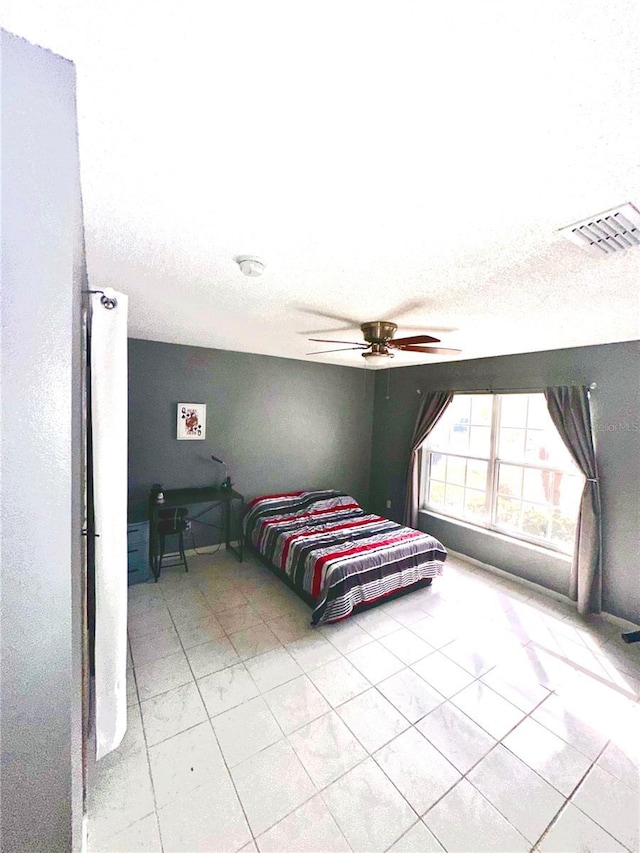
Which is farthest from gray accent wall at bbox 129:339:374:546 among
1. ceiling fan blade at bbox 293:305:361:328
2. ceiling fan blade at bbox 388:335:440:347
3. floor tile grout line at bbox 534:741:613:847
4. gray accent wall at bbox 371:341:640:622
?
floor tile grout line at bbox 534:741:613:847

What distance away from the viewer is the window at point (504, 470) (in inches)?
131

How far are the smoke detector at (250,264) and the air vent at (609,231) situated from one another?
124 centimetres

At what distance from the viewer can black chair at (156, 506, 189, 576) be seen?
332 centimetres

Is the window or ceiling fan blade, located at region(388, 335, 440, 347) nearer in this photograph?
ceiling fan blade, located at region(388, 335, 440, 347)

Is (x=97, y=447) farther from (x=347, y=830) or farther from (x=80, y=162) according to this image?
(x=347, y=830)

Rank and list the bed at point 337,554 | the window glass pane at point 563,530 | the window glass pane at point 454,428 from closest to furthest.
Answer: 1. the bed at point 337,554
2. the window glass pane at point 563,530
3. the window glass pane at point 454,428

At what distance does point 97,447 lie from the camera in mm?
1356

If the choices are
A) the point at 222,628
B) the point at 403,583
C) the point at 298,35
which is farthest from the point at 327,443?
the point at 298,35

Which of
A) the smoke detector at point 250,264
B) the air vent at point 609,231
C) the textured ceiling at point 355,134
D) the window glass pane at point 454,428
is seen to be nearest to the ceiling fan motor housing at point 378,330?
the textured ceiling at point 355,134

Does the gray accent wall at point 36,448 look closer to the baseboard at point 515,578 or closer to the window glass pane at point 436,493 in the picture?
the baseboard at point 515,578

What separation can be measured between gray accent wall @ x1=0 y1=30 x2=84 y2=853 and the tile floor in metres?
1.04

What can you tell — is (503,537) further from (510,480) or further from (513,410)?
(513,410)

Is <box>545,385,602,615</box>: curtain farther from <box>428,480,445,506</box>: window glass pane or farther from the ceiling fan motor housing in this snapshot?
the ceiling fan motor housing

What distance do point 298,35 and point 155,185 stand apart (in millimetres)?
663
